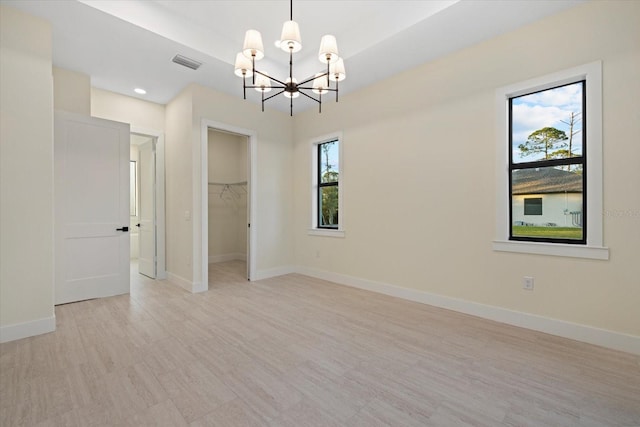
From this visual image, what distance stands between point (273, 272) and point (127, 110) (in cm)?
362

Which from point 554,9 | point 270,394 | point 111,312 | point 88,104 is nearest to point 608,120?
point 554,9

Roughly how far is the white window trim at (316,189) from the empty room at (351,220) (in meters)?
0.05

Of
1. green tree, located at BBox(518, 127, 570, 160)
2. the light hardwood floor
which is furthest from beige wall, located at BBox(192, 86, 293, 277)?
green tree, located at BBox(518, 127, 570, 160)

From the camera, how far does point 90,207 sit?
12.7 ft

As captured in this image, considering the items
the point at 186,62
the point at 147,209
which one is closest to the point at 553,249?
the point at 186,62

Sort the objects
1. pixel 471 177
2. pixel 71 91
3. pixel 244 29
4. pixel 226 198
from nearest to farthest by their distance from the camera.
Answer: pixel 471 177, pixel 244 29, pixel 71 91, pixel 226 198

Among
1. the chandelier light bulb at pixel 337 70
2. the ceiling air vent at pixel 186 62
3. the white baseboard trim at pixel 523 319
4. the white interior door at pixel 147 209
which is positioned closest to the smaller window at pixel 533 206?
the white baseboard trim at pixel 523 319

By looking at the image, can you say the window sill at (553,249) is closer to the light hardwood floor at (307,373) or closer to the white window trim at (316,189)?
the light hardwood floor at (307,373)

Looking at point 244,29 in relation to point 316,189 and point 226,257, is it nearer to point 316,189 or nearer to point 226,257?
point 316,189

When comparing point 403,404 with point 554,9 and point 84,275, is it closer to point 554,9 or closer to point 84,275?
point 554,9

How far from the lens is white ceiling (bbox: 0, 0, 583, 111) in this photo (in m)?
2.74

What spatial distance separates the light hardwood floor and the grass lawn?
38.5 inches

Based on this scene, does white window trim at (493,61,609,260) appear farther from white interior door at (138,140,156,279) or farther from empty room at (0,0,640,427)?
white interior door at (138,140,156,279)

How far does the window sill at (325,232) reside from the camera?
185 inches
